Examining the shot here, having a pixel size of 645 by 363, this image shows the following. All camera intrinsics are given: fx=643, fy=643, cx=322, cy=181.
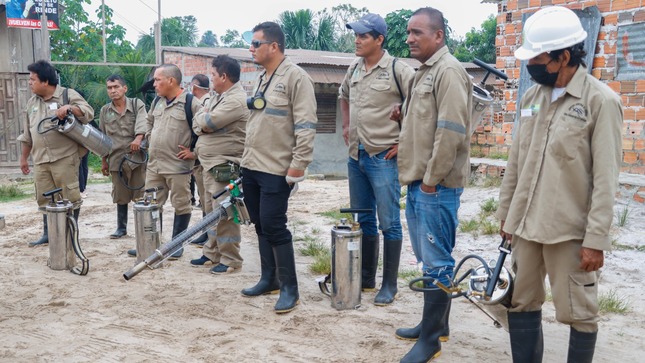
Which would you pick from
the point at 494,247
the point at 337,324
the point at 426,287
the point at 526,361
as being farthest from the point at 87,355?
the point at 494,247

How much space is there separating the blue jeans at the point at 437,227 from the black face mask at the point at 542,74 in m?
0.94

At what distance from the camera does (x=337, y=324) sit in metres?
4.45

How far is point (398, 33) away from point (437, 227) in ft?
74.4

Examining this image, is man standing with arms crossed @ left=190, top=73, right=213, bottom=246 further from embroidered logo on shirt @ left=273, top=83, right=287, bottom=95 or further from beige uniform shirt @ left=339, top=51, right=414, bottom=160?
beige uniform shirt @ left=339, top=51, right=414, bottom=160

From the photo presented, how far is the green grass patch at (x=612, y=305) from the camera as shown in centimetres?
460

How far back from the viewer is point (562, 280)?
9.82 feet

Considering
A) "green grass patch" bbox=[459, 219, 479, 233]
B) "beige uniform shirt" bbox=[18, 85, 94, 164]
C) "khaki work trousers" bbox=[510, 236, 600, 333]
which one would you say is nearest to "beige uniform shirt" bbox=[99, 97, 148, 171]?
"beige uniform shirt" bbox=[18, 85, 94, 164]

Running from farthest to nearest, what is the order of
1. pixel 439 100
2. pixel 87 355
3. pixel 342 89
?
pixel 342 89 → pixel 87 355 → pixel 439 100

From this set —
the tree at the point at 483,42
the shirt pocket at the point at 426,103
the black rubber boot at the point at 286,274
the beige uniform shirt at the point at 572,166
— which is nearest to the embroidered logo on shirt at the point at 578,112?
the beige uniform shirt at the point at 572,166

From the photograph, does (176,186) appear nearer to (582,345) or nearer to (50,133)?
(50,133)

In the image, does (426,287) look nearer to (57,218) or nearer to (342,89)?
(342,89)

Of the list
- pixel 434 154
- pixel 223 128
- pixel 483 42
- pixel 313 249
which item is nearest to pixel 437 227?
pixel 434 154

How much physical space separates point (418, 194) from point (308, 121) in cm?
114

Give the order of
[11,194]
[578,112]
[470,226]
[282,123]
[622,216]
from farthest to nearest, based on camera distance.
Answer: [11,194] < [470,226] < [622,216] < [282,123] < [578,112]
